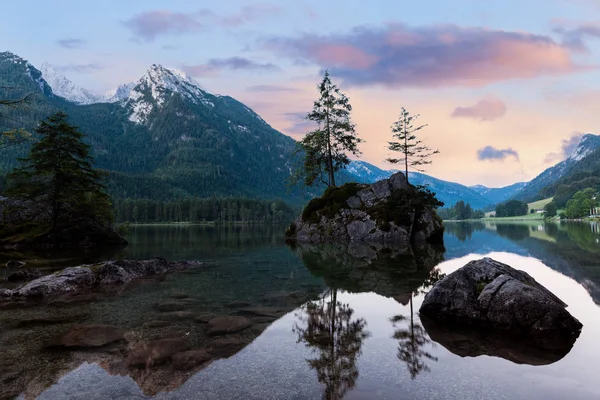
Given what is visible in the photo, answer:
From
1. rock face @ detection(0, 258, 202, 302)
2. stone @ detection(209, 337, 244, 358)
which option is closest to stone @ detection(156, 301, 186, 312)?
stone @ detection(209, 337, 244, 358)

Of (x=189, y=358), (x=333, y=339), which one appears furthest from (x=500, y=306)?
(x=189, y=358)

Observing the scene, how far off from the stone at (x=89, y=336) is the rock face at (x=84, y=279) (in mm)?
6794

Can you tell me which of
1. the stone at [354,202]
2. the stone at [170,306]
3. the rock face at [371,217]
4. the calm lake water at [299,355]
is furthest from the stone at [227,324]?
the stone at [354,202]

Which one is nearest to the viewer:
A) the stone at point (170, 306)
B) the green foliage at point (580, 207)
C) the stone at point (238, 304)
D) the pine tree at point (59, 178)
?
the stone at point (170, 306)

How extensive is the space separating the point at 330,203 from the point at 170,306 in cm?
4310

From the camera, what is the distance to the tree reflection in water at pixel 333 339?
770 centimetres

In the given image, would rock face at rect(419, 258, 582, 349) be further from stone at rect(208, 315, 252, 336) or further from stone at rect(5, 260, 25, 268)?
stone at rect(5, 260, 25, 268)

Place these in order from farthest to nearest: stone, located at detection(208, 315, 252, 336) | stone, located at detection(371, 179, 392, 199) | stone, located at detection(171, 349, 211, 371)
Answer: stone, located at detection(371, 179, 392, 199)
stone, located at detection(208, 315, 252, 336)
stone, located at detection(171, 349, 211, 371)

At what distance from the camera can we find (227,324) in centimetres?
1192

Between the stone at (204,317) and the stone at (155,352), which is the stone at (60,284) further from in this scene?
the stone at (155,352)

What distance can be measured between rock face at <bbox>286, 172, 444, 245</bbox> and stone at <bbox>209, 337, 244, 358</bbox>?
3856 cm

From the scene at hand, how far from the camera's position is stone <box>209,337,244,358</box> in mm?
9328

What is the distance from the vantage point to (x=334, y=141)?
61.3 metres

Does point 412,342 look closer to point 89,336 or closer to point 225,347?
point 225,347
